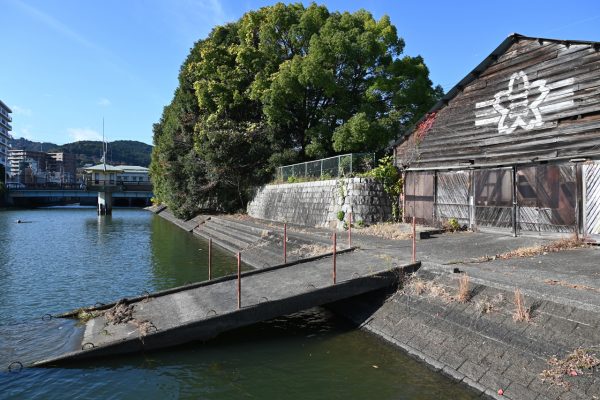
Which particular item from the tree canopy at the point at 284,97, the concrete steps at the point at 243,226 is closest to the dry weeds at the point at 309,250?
the concrete steps at the point at 243,226

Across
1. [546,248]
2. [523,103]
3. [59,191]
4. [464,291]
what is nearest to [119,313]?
[464,291]

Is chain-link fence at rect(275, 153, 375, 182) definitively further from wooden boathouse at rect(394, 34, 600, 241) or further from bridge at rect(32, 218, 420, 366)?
bridge at rect(32, 218, 420, 366)

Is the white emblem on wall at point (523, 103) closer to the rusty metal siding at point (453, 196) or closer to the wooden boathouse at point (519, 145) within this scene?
the wooden boathouse at point (519, 145)

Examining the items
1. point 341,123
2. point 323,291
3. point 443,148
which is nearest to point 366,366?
point 323,291

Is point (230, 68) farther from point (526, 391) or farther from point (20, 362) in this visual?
point (526, 391)

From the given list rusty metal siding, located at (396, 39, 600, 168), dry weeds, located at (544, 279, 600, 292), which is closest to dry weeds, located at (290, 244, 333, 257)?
rusty metal siding, located at (396, 39, 600, 168)

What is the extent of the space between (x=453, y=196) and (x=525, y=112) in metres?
4.24

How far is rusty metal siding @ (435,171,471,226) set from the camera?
1657cm

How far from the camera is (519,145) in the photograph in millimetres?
14289

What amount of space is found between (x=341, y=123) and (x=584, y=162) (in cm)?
1683

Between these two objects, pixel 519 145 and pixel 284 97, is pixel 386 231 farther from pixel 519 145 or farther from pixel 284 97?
pixel 284 97

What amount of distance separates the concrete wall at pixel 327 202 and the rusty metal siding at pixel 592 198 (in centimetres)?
850

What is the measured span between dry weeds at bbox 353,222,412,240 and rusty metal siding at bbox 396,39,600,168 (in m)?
3.11

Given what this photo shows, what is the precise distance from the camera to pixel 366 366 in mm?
7727
